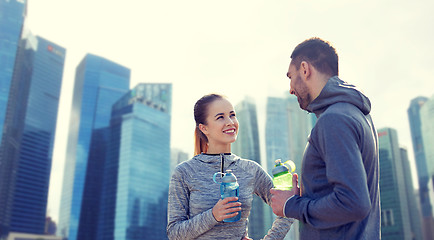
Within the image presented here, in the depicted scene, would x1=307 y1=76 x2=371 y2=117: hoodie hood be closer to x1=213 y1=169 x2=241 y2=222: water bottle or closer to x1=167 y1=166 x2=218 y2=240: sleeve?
x1=213 y1=169 x2=241 y2=222: water bottle

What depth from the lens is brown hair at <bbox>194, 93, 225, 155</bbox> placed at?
409 centimetres

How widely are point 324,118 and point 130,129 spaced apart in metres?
134

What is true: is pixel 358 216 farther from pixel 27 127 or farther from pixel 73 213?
pixel 73 213

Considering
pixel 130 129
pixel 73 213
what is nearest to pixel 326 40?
pixel 130 129

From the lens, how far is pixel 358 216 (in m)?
2.46

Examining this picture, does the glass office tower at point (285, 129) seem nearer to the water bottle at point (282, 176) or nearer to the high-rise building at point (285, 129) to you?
the high-rise building at point (285, 129)

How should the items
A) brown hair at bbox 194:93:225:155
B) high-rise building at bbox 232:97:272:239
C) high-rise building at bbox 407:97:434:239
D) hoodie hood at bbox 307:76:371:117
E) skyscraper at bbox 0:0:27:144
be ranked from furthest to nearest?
high-rise building at bbox 407:97:434:239
skyscraper at bbox 0:0:27:144
high-rise building at bbox 232:97:272:239
brown hair at bbox 194:93:225:155
hoodie hood at bbox 307:76:371:117

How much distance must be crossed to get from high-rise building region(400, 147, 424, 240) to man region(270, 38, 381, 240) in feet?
543

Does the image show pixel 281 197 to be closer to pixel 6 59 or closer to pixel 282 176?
pixel 282 176

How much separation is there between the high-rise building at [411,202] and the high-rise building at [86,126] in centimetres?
12047

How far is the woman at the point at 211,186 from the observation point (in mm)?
3421

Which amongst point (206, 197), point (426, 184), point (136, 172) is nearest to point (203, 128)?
point (206, 197)

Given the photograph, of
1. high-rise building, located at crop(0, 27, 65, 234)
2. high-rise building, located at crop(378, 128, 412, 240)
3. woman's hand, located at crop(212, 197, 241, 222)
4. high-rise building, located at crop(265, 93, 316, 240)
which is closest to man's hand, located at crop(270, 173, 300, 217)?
woman's hand, located at crop(212, 197, 241, 222)

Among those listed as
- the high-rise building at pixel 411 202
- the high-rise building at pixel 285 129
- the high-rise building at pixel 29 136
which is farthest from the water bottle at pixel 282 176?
the high-rise building at pixel 411 202
